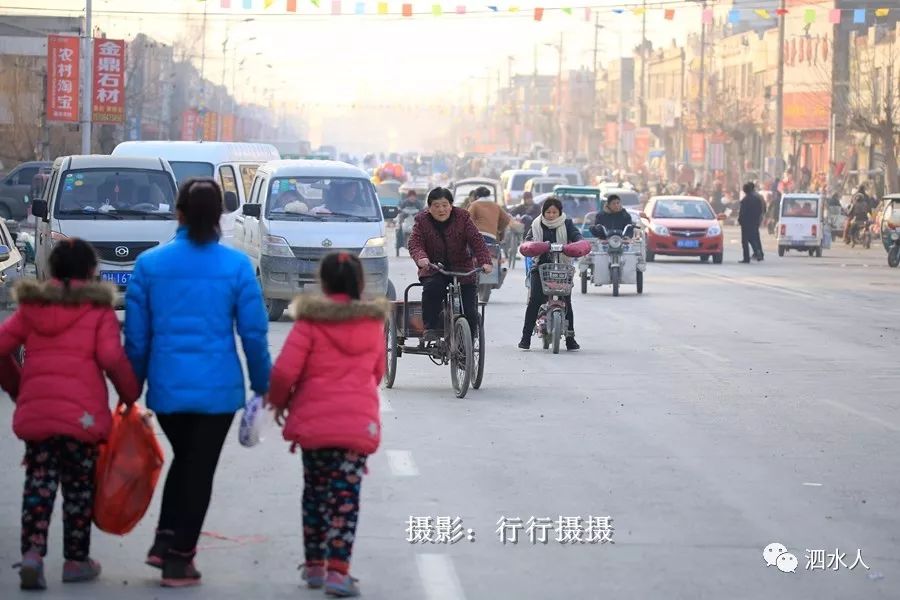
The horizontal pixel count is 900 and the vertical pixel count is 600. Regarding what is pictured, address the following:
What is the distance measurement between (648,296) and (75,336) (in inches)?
842

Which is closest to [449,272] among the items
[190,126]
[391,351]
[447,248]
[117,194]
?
[447,248]

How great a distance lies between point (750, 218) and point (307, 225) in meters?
19.4

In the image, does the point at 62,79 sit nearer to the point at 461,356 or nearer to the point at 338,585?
the point at 461,356

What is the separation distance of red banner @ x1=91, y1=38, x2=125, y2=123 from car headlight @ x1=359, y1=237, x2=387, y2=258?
33126 mm

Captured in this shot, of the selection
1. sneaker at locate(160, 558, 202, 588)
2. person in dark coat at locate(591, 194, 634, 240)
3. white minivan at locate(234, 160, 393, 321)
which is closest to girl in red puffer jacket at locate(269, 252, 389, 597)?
sneaker at locate(160, 558, 202, 588)

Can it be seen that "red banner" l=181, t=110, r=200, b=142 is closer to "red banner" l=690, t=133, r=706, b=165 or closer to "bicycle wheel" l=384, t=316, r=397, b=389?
"red banner" l=690, t=133, r=706, b=165

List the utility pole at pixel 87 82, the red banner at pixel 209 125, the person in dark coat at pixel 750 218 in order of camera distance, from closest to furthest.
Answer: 1. the person in dark coat at pixel 750 218
2. the utility pole at pixel 87 82
3. the red banner at pixel 209 125

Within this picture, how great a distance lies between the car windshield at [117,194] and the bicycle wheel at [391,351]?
24.9 feet

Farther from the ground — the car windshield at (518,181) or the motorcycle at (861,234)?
the car windshield at (518,181)

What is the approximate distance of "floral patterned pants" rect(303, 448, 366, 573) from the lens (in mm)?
7137

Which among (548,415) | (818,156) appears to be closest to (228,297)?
(548,415)

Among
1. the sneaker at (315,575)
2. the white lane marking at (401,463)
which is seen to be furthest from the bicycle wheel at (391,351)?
the sneaker at (315,575)

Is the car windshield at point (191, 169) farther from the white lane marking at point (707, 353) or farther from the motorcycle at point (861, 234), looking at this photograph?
the motorcycle at point (861, 234)

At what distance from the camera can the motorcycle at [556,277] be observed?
1814 centimetres
